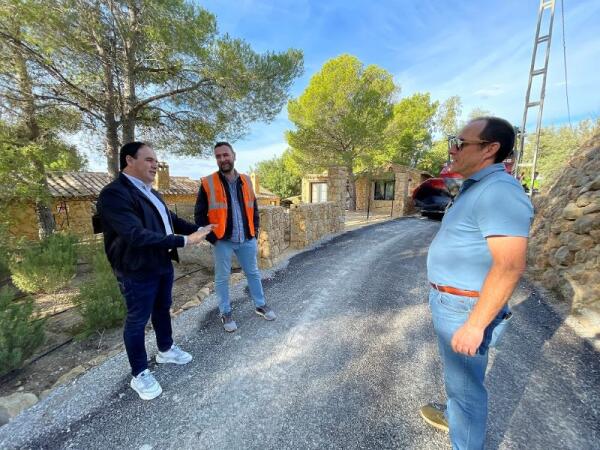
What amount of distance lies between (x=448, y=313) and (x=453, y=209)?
491 mm

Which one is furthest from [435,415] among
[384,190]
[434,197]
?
[384,190]

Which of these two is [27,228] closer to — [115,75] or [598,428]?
[115,75]

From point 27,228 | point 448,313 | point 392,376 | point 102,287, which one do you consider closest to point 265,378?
point 392,376

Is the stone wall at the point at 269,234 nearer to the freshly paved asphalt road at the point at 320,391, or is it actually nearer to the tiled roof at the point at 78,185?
the freshly paved asphalt road at the point at 320,391

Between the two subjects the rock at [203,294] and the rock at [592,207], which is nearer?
the rock at [592,207]

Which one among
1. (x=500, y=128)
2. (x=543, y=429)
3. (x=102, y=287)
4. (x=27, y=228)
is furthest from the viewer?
(x=27, y=228)

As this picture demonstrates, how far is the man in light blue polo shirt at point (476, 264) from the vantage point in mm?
990

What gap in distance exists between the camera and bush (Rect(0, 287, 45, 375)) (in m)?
2.24

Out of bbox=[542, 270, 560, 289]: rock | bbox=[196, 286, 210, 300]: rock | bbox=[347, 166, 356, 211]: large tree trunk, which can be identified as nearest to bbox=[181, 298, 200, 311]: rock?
bbox=[196, 286, 210, 300]: rock

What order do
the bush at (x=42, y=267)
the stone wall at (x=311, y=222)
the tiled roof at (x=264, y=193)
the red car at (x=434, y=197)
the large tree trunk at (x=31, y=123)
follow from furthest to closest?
the tiled roof at (x=264, y=193), the red car at (x=434, y=197), the stone wall at (x=311, y=222), the large tree trunk at (x=31, y=123), the bush at (x=42, y=267)

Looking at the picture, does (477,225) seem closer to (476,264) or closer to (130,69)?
(476,264)

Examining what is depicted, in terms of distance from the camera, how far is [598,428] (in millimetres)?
1555

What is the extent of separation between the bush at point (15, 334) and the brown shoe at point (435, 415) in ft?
10.9

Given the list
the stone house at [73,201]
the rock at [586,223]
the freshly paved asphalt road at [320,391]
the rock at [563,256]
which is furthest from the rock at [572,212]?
the stone house at [73,201]
